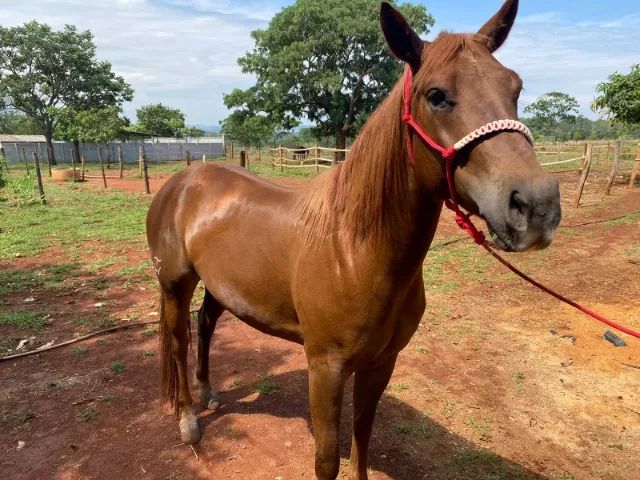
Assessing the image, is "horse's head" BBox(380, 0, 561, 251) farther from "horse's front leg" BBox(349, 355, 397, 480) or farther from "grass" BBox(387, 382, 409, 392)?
"grass" BBox(387, 382, 409, 392)

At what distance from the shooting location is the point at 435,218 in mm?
1669

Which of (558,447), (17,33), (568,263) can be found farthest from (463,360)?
(17,33)

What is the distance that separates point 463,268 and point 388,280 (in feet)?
16.8

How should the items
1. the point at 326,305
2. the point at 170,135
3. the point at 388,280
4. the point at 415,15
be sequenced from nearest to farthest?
1. the point at 388,280
2. the point at 326,305
3. the point at 415,15
4. the point at 170,135

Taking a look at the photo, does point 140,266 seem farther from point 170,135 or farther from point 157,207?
point 170,135

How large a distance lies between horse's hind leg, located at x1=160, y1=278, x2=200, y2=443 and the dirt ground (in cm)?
19

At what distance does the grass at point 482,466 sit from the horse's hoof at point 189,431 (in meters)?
1.70

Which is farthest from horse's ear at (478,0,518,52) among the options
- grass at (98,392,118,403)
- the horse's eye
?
grass at (98,392,118,403)

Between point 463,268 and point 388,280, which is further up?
point 388,280

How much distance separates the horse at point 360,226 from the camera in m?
1.28

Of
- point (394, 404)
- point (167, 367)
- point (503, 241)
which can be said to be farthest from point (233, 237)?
point (394, 404)

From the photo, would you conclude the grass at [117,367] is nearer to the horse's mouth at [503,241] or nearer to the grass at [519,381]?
the grass at [519,381]

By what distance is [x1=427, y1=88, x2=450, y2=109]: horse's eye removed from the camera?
1.35 meters

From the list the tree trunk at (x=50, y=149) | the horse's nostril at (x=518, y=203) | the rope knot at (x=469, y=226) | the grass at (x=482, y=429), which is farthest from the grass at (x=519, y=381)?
the tree trunk at (x=50, y=149)
